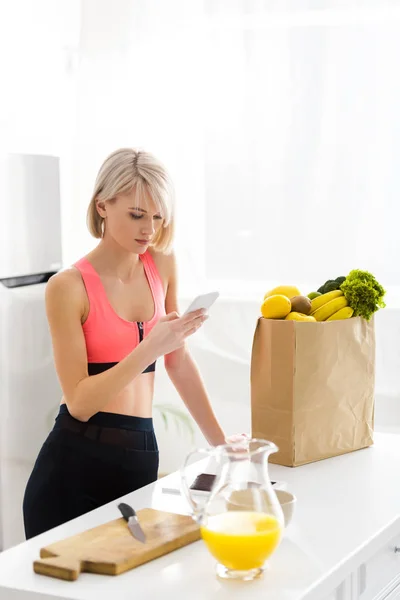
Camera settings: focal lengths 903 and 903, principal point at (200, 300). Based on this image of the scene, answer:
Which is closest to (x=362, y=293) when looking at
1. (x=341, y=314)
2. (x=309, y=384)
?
(x=341, y=314)

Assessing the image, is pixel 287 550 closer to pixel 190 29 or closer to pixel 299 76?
pixel 299 76

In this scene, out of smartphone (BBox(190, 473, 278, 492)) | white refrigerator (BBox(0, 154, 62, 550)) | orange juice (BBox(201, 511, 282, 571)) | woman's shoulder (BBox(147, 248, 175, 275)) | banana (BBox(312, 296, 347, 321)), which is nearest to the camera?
orange juice (BBox(201, 511, 282, 571))

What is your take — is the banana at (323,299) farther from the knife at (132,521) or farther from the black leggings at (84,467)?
the knife at (132,521)

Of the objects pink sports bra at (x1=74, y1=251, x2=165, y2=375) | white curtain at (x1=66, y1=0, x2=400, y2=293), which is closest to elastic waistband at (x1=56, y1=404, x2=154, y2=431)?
pink sports bra at (x1=74, y1=251, x2=165, y2=375)

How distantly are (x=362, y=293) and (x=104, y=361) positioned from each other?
0.63m

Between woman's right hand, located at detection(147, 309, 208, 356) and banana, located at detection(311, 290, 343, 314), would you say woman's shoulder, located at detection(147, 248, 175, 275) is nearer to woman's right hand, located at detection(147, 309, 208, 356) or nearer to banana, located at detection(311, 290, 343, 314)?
woman's right hand, located at detection(147, 309, 208, 356)

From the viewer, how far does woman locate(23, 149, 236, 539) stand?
2.11 m

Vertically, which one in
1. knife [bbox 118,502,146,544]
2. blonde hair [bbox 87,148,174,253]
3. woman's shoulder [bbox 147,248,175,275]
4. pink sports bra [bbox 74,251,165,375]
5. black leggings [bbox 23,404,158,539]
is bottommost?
black leggings [bbox 23,404,158,539]

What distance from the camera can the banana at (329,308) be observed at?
1986 millimetres

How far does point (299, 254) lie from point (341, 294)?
143 cm

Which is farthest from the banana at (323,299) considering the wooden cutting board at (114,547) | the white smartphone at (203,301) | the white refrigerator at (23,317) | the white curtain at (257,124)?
the white refrigerator at (23,317)

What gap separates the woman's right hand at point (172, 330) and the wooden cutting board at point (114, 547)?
1.63 ft

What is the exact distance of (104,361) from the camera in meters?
2.16

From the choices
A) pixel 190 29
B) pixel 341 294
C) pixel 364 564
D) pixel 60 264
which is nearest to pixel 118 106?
pixel 190 29
